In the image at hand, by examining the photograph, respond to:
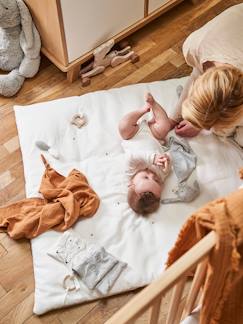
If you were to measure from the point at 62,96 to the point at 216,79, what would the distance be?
832 millimetres

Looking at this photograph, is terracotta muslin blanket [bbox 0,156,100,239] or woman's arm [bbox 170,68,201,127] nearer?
terracotta muslin blanket [bbox 0,156,100,239]

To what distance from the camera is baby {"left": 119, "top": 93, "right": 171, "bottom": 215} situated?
4.65 ft

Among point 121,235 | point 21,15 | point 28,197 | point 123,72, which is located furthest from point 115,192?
point 21,15

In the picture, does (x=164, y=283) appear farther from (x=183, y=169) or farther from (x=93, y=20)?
(x=93, y=20)

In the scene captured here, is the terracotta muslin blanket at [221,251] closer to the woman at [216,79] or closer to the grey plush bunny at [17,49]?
the woman at [216,79]

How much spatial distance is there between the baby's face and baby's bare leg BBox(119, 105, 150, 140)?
162 millimetres

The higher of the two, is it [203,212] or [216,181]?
[203,212]

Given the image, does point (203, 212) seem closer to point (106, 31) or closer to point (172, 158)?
point (172, 158)

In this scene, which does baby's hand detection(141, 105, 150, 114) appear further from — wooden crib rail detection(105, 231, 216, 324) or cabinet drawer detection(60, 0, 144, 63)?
wooden crib rail detection(105, 231, 216, 324)

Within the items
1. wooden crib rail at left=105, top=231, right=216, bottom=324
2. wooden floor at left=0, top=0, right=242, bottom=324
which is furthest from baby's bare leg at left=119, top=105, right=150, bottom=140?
wooden crib rail at left=105, top=231, right=216, bottom=324

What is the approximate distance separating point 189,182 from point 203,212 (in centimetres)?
77

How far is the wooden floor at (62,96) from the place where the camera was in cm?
133

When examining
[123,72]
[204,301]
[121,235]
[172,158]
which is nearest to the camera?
[204,301]

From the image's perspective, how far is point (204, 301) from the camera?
0.84m
